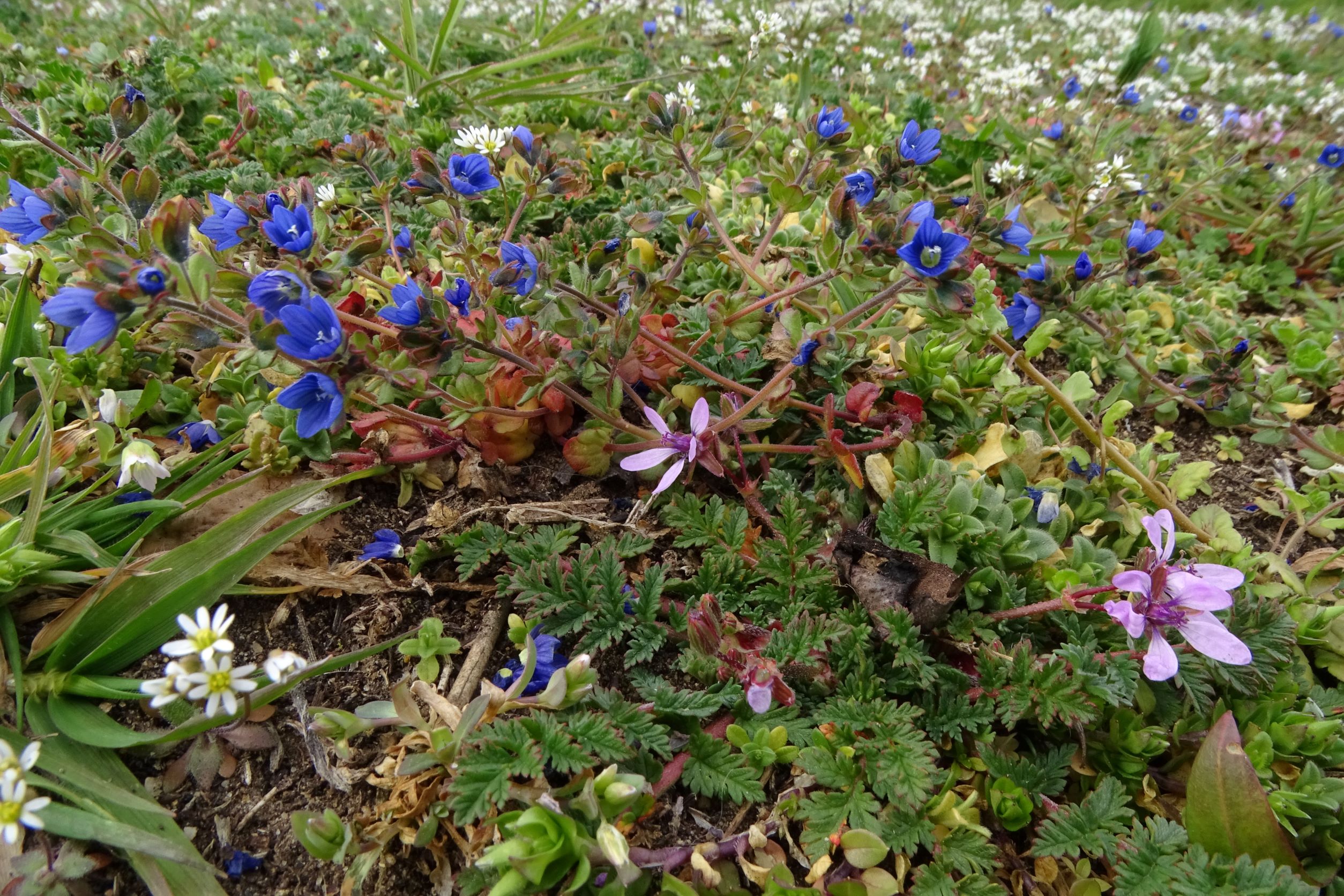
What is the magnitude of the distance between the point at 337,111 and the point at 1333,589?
4.69 m

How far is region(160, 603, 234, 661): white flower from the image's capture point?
144 cm

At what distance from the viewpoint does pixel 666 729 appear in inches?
70.2

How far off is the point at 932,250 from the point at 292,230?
5.24 feet

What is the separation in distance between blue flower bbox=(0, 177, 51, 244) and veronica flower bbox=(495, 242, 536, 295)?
1082mm

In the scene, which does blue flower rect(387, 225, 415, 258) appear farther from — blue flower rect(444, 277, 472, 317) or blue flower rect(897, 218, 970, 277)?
blue flower rect(897, 218, 970, 277)

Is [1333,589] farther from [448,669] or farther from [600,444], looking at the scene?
[448,669]

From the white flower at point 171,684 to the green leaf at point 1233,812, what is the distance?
2.13 m

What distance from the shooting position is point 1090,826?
1.70 metres

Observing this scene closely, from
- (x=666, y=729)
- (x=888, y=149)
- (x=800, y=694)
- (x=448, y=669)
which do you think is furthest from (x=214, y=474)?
(x=888, y=149)

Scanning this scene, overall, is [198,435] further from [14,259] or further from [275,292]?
[275,292]

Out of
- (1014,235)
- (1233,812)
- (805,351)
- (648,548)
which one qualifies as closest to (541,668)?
Result: (648,548)

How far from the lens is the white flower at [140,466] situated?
1941mm

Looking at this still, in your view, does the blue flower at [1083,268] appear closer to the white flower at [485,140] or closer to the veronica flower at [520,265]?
the veronica flower at [520,265]

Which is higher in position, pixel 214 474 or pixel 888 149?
pixel 888 149
